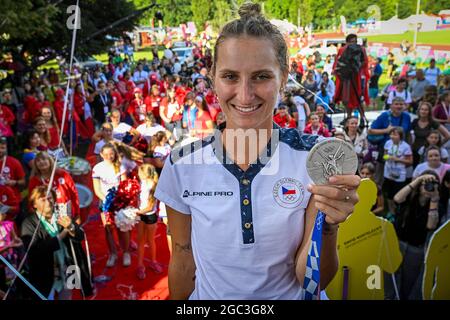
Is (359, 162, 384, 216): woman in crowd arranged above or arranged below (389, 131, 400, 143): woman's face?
below

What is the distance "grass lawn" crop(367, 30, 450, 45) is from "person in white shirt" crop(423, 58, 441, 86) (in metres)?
0.69

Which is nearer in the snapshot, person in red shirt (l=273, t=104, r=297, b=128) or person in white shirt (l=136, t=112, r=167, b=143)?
person in red shirt (l=273, t=104, r=297, b=128)

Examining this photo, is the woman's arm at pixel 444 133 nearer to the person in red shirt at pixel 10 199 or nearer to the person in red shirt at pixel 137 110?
the person in red shirt at pixel 10 199

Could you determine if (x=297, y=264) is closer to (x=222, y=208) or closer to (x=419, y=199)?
(x=222, y=208)

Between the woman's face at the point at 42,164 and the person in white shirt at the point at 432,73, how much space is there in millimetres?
5835

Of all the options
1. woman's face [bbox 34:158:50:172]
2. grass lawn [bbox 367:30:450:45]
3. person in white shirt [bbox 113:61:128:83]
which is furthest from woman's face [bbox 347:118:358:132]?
person in white shirt [bbox 113:61:128:83]

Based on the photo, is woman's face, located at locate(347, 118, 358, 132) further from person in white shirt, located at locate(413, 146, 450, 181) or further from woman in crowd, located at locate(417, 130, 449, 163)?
person in white shirt, located at locate(413, 146, 450, 181)

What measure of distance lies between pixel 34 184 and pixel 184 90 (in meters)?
5.12

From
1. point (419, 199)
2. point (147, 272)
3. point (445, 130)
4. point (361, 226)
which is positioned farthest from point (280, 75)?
point (445, 130)

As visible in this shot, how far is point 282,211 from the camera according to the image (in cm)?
133

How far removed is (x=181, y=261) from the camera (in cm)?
159

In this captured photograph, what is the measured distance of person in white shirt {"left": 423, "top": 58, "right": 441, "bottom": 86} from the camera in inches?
264

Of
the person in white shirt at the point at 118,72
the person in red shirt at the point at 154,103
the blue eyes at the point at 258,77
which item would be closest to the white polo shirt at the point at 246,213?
the blue eyes at the point at 258,77
